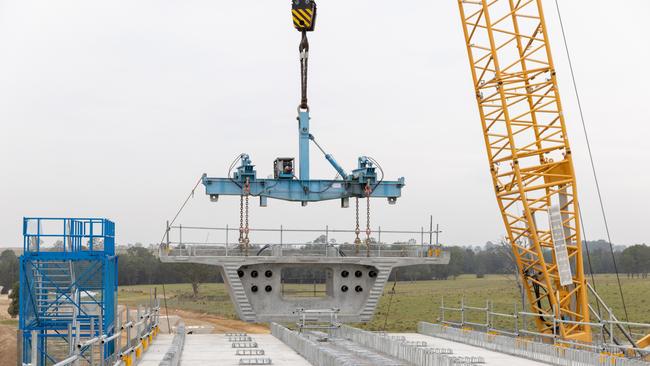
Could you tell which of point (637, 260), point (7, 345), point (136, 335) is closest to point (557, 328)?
point (136, 335)

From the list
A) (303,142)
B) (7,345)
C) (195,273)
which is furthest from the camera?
(195,273)

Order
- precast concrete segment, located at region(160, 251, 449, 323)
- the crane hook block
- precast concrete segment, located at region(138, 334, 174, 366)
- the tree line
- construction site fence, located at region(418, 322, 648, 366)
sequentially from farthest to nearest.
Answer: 1. the tree line
2. the crane hook block
3. precast concrete segment, located at region(160, 251, 449, 323)
4. precast concrete segment, located at region(138, 334, 174, 366)
5. construction site fence, located at region(418, 322, 648, 366)

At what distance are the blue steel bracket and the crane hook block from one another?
23.0 ft

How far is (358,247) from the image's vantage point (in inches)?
1715

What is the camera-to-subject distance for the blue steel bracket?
43.3m

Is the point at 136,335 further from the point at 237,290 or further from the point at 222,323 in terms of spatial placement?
the point at 222,323

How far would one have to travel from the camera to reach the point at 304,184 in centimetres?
4422

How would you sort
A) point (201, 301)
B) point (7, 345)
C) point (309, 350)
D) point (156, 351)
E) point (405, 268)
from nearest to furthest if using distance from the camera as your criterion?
point (309, 350)
point (156, 351)
point (7, 345)
point (201, 301)
point (405, 268)

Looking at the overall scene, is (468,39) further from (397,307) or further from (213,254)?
(397,307)

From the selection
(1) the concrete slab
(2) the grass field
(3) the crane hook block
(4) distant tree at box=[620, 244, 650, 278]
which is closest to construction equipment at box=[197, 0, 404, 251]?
(3) the crane hook block

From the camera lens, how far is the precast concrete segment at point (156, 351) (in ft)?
90.9

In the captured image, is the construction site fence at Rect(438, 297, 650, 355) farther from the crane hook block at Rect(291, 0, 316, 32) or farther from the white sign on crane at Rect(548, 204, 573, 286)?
the crane hook block at Rect(291, 0, 316, 32)

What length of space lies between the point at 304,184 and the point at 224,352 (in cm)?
1421

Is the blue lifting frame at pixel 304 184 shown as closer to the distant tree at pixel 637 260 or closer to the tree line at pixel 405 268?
the tree line at pixel 405 268
